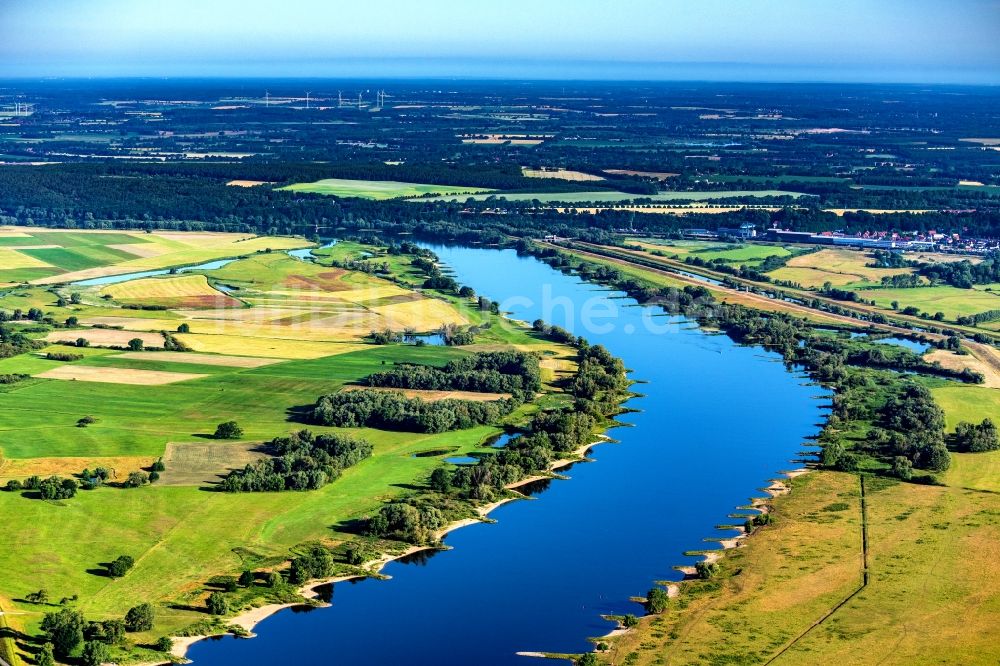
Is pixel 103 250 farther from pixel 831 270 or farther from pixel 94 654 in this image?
pixel 94 654

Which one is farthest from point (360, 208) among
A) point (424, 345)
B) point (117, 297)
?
point (424, 345)

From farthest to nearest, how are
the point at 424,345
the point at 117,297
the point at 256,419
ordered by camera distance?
the point at 117,297, the point at 424,345, the point at 256,419

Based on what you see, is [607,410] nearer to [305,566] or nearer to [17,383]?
[305,566]

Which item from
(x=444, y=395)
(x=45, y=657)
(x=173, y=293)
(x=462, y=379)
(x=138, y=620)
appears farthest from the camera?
(x=173, y=293)

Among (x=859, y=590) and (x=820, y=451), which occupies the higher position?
(x=820, y=451)

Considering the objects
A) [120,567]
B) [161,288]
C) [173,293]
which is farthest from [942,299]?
[120,567]

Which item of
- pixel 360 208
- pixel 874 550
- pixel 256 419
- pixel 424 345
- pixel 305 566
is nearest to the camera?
pixel 305 566
